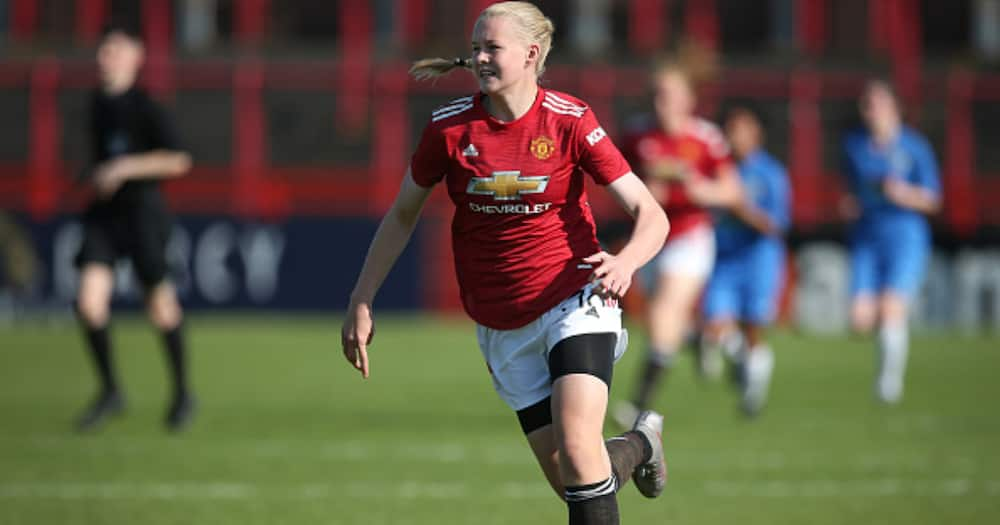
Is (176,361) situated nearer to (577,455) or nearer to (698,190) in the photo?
(698,190)

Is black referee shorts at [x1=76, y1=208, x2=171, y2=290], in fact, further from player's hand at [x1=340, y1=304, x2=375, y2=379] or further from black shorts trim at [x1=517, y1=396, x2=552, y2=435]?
black shorts trim at [x1=517, y1=396, x2=552, y2=435]

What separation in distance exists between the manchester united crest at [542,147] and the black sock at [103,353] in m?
5.78

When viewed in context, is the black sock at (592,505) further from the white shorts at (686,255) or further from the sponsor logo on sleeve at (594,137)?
the white shorts at (686,255)

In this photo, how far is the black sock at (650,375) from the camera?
10.4 metres

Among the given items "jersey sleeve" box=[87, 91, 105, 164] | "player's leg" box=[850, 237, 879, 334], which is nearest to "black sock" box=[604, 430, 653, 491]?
"jersey sleeve" box=[87, 91, 105, 164]

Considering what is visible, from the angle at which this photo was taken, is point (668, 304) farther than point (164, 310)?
No

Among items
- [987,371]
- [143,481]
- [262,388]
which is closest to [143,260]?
[143,481]

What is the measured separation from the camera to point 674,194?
10703mm

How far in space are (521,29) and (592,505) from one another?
1.61 meters

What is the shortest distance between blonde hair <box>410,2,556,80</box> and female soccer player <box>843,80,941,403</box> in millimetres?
7941

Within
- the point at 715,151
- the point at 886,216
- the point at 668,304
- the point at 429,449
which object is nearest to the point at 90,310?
the point at 429,449

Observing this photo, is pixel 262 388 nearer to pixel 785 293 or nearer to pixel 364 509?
pixel 364 509

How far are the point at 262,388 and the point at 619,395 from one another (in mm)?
3129

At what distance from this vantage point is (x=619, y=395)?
529 inches
